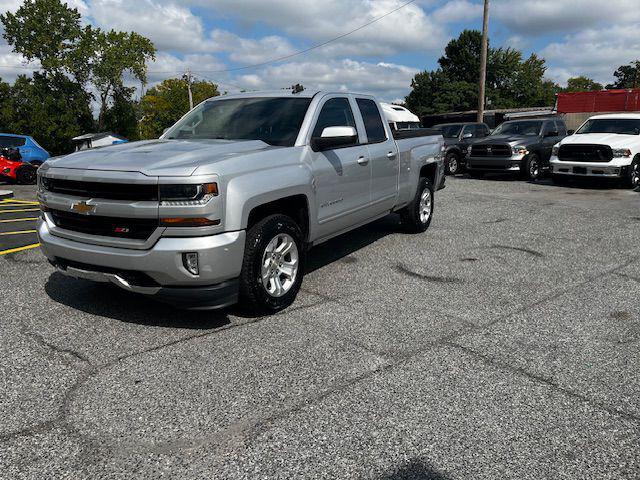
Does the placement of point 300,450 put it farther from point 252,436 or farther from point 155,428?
point 155,428

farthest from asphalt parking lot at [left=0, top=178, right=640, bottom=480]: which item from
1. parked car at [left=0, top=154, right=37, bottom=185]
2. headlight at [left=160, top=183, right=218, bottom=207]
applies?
parked car at [left=0, top=154, right=37, bottom=185]

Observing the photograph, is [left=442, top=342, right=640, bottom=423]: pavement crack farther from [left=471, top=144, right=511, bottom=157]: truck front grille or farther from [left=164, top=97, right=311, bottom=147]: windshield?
[left=471, top=144, right=511, bottom=157]: truck front grille

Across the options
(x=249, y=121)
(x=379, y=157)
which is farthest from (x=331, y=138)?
(x=379, y=157)

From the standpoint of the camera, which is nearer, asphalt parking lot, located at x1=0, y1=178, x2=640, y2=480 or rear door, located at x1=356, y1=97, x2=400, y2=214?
asphalt parking lot, located at x1=0, y1=178, x2=640, y2=480

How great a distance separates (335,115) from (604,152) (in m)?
10.6

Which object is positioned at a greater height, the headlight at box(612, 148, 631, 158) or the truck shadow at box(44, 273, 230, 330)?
the headlight at box(612, 148, 631, 158)

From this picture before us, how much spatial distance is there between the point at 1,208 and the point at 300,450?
1054 cm

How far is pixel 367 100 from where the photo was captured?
6316mm

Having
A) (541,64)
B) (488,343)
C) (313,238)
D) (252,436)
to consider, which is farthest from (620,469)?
(541,64)

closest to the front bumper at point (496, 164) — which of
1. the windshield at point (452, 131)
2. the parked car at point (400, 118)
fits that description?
the windshield at point (452, 131)

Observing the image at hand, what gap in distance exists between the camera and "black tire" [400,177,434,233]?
296 inches

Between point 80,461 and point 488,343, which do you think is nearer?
point 80,461

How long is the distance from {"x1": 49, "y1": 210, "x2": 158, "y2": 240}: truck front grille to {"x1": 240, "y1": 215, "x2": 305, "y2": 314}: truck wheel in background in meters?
0.76

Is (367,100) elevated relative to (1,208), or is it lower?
→ elevated
